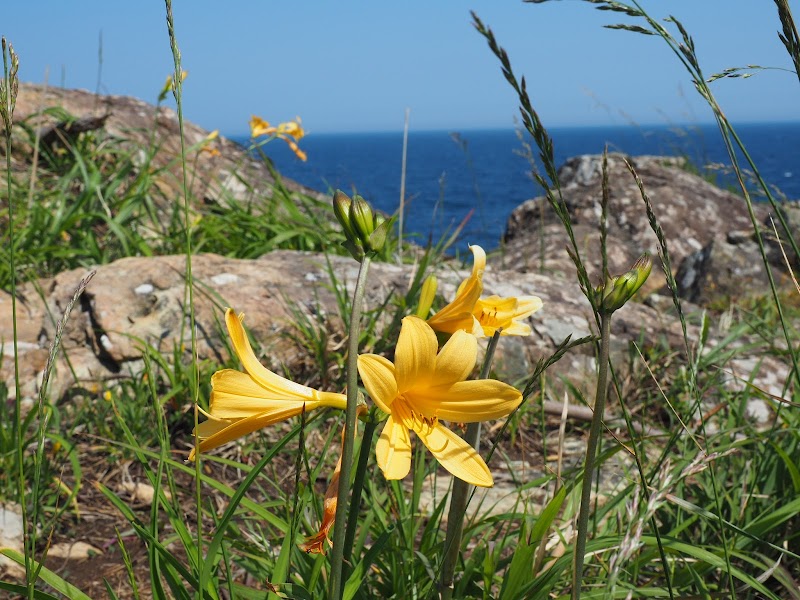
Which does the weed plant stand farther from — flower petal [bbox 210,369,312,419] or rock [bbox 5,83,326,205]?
rock [bbox 5,83,326,205]

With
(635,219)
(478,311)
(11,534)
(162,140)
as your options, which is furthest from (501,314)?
(635,219)

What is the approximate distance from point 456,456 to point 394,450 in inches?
3.5

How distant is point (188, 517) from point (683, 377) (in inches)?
Answer: 79.0

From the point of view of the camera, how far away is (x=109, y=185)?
4.79 meters

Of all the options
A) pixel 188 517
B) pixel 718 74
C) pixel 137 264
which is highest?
pixel 718 74

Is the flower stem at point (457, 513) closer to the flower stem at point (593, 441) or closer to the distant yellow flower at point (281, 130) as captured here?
the flower stem at point (593, 441)

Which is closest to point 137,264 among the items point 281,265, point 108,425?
point 281,265

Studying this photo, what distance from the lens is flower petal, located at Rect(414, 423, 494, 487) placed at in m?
0.94

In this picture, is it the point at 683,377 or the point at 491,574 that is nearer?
the point at 491,574

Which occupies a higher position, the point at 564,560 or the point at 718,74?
the point at 718,74

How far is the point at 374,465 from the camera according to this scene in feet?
7.16

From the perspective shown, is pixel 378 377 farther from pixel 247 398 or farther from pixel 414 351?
pixel 247 398

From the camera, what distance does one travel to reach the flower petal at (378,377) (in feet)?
2.96

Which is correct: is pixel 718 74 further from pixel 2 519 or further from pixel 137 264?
pixel 137 264
